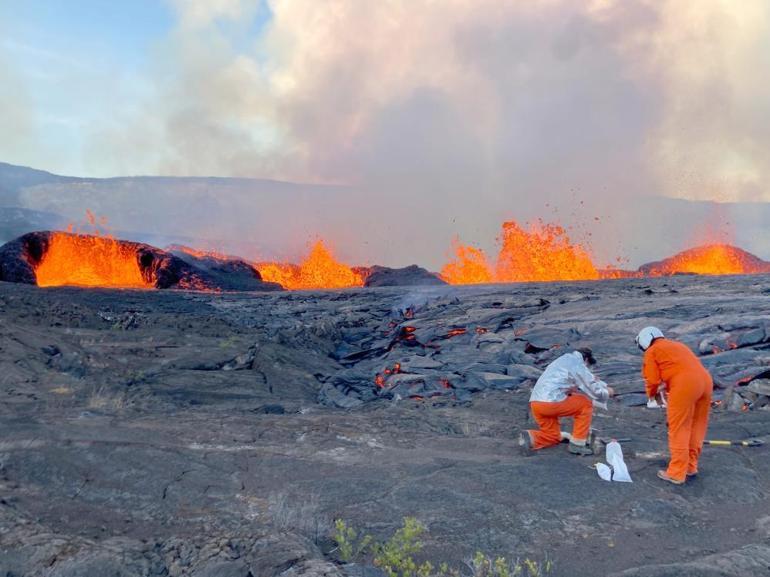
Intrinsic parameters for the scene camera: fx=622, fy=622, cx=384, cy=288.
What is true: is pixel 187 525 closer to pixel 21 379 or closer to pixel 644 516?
pixel 644 516

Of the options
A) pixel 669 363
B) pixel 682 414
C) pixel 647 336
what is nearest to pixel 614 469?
pixel 682 414

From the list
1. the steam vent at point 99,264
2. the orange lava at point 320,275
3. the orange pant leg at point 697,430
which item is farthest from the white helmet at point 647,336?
Result: the orange lava at point 320,275

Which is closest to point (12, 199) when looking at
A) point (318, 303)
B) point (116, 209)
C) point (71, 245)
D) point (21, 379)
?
point (116, 209)

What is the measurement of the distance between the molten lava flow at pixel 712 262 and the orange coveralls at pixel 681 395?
160 ft

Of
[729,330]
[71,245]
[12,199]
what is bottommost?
[729,330]

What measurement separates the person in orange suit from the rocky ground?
303 millimetres

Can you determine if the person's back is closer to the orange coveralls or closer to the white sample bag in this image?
the orange coveralls

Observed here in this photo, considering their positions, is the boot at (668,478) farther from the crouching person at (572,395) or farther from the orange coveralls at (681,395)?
the crouching person at (572,395)

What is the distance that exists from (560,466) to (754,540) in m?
2.14

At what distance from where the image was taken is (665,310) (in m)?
19.1

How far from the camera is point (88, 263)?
40.0 meters

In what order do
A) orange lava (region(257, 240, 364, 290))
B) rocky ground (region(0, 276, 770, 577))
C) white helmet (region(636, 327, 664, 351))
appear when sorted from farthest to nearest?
orange lava (region(257, 240, 364, 290)), white helmet (region(636, 327, 664, 351)), rocky ground (region(0, 276, 770, 577))

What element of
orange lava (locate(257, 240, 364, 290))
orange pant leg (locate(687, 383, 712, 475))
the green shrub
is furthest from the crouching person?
orange lava (locate(257, 240, 364, 290))

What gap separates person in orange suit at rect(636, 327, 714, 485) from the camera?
699cm
